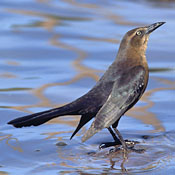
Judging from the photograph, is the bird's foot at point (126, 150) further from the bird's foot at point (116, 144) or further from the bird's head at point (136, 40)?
the bird's head at point (136, 40)

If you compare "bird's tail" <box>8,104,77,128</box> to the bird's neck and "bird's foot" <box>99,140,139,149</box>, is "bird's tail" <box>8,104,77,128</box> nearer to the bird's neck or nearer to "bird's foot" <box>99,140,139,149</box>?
"bird's foot" <box>99,140,139,149</box>

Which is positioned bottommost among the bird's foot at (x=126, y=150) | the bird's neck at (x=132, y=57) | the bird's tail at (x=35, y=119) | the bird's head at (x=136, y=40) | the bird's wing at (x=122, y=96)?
the bird's foot at (x=126, y=150)

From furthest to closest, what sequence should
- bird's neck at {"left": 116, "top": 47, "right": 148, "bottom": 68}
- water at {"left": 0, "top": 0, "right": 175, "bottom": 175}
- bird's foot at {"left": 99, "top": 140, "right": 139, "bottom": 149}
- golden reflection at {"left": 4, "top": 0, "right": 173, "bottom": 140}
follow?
golden reflection at {"left": 4, "top": 0, "right": 173, "bottom": 140} < bird's neck at {"left": 116, "top": 47, "right": 148, "bottom": 68} < bird's foot at {"left": 99, "top": 140, "right": 139, "bottom": 149} < water at {"left": 0, "top": 0, "right": 175, "bottom": 175}

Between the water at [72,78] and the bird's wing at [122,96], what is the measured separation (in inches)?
14.3

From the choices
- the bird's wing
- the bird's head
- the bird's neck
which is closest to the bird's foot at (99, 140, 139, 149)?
the bird's wing

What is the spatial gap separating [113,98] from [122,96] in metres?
0.10

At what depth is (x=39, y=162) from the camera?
5723 millimetres

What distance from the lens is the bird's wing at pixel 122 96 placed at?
5.88m

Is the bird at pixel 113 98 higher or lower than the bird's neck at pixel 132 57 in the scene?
lower

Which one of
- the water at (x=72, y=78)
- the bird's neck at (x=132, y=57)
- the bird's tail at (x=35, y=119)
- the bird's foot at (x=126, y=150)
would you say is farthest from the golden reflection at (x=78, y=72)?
the bird's tail at (x=35, y=119)

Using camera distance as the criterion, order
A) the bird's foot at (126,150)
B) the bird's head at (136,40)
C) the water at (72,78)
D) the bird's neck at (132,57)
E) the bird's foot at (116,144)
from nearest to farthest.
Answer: the water at (72,78)
the bird's foot at (126,150)
the bird's foot at (116,144)
the bird's neck at (132,57)
the bird's head at (136,40)

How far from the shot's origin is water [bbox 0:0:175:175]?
5801mm

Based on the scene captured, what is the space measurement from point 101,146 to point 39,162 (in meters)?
0.74

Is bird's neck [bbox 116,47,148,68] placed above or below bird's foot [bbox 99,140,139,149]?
above
